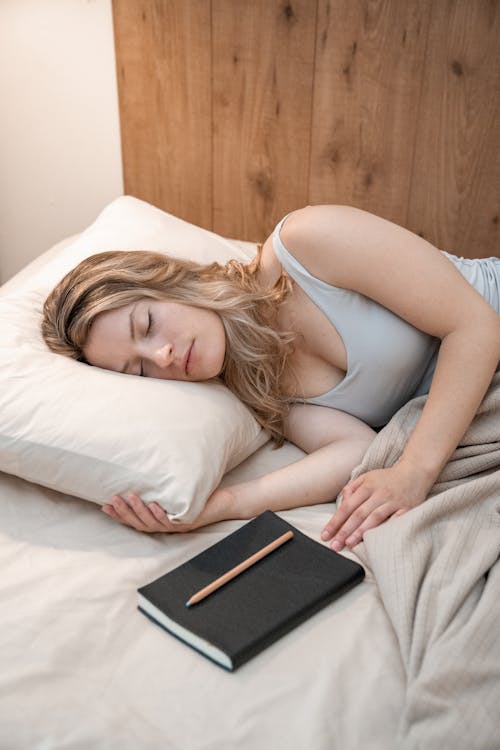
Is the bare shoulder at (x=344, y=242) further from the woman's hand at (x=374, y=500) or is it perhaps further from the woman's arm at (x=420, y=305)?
the woman's hand at (x=374, y=500)

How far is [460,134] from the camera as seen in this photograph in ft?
5.40

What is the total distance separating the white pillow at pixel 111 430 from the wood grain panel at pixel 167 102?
0.82 m

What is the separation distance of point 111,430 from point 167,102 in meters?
1.05

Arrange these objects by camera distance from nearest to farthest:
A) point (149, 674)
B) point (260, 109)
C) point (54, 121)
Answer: point (149, 674) → point (260, 109) → point (54, 121)

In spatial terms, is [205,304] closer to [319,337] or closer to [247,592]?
[319,337]

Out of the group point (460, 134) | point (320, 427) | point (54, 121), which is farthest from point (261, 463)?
point (54, 121)

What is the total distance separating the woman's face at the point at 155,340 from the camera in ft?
3.83

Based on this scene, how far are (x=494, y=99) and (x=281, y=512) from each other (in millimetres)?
991

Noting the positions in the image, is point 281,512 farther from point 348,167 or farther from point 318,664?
point 348,167

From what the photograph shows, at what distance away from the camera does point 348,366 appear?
128 centimetres

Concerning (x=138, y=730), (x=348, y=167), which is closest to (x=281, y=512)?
(x=138, y=730)

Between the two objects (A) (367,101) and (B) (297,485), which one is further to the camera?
(A) (367,101)

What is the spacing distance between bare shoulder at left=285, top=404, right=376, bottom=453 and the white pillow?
0.40ft

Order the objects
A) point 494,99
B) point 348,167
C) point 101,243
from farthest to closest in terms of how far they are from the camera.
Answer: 1. point 348,167
2. point 494,99
3. point 101,243
